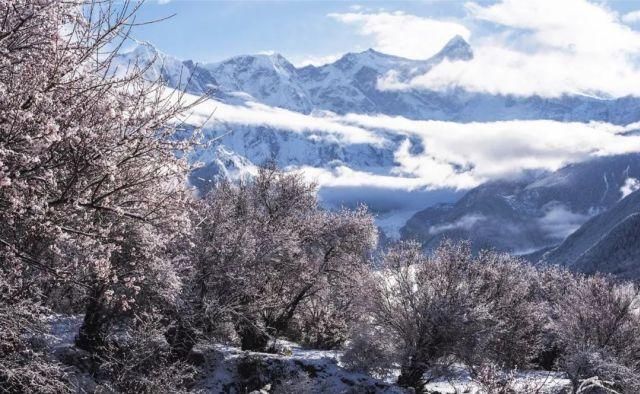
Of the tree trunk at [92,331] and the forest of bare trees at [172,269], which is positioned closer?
the forest of bare trees at [172,269]

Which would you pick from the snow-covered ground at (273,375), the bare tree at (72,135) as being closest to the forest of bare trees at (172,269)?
the bare tree at (72,135)

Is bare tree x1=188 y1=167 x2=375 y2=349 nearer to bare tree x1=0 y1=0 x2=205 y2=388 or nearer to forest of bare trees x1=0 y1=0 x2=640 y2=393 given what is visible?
Answer: forest of bare trees x1=0 y1=0 x2=640 y2=393

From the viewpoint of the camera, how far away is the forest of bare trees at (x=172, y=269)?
8.70 metres

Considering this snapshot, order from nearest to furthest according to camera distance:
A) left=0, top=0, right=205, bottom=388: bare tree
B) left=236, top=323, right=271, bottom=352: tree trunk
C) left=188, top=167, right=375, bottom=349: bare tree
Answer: left=0, top=0, right=205, bottom=388: bare tree
left=188, top=167, right=375, bottom=349: bare tree
left=236, top=323, right=271, bottom=352: tree trunk

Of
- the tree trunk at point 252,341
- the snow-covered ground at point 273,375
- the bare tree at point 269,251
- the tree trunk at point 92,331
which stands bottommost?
the snow-covered ground at point 273,375

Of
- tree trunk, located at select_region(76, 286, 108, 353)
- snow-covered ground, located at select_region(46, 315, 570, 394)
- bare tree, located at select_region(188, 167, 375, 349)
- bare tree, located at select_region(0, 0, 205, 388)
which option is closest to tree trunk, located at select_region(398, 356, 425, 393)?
snow-covered ground, located at select_region(46, 315, 570, 394)

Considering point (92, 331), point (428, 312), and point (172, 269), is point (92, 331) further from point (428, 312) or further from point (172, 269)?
point (428, 312)

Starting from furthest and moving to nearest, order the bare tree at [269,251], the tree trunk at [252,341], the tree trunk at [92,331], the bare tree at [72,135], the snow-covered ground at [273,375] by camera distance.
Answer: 1. the tree trunk at [252,341]
2. the bare tree at [269,251]
3. the snow-covered ground at [273,375]
4. the tree trunk at [92,331]
5. the bare tree at [72,135]

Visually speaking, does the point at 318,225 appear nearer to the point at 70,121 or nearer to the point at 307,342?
the point at 307,342

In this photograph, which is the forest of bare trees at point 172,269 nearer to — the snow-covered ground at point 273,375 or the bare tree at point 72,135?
the bare tree at point 72,135

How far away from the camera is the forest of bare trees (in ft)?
28.6

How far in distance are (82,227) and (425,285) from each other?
98.7 ft

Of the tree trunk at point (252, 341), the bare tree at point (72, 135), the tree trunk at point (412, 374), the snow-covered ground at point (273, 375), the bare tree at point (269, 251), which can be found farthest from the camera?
the tree trunk at point (252, 341)

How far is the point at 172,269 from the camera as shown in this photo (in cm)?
2514
